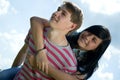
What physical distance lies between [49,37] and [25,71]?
50cm

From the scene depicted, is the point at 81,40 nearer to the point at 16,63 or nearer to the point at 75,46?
the point at 75,46

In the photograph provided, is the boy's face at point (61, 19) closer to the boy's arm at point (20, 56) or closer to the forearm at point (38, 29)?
the forearm at point (38, 29)

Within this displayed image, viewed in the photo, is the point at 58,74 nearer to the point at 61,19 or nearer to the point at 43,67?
the point at 43,67

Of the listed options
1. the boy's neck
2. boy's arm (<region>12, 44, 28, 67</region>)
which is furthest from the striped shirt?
boy's arm (<region>12, 44, 28, 67</region>)

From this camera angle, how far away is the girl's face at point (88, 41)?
4.11 m

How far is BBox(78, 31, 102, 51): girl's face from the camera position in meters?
4.11

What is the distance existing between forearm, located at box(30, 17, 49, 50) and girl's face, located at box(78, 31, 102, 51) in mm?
611

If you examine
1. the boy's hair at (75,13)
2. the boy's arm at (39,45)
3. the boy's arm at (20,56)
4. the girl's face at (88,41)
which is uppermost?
the boy's hair at (75,13)

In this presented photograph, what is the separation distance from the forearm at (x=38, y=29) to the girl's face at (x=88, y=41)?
611 mm

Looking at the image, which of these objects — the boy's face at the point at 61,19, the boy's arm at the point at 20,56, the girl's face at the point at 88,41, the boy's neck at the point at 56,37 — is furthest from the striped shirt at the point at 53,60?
the boy's arm at the point at 20,56

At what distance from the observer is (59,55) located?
368 cm

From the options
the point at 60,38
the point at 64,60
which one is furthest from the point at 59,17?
the point at 64,60

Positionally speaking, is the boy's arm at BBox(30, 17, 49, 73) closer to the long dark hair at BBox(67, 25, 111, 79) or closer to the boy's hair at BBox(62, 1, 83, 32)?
the boy's hair at BBox(62, 1, 83, 32)

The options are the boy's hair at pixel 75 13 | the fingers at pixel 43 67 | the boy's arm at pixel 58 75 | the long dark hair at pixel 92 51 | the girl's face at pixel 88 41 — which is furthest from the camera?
the long dark hair at pixel 92 51
